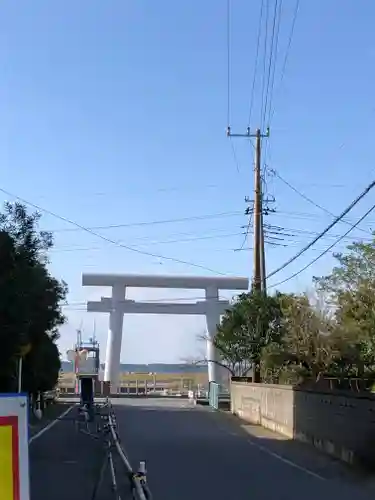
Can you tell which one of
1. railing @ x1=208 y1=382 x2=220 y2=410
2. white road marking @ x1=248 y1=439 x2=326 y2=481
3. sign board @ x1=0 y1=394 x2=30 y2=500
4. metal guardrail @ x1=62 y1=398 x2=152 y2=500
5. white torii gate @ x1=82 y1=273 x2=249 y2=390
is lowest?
railing @ x1=208 y1=382 x2=220 y2=410

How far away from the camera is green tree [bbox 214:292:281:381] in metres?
37.4

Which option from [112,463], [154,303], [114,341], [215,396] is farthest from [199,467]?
[114,341]

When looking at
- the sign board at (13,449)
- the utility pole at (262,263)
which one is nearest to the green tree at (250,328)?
the utility pole at (262,263)

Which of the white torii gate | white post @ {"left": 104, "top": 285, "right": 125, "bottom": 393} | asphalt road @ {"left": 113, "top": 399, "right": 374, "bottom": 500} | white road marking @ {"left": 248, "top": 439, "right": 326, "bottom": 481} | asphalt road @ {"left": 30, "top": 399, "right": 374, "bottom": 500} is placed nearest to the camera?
asphalt road @ {"left": 30, "top": 399, "right": 374, "bottom": 500}

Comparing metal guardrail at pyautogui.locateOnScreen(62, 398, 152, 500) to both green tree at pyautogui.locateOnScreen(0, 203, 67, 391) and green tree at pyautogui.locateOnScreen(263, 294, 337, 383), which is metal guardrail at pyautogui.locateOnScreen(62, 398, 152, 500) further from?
green tree at pyautogui.locateOnScreen(263, 294, 337, 383)

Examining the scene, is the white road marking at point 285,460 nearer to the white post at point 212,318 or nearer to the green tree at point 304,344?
the green tree at point 304,344

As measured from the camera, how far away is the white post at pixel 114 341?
65.8 m

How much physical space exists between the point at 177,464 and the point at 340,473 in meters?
3.41

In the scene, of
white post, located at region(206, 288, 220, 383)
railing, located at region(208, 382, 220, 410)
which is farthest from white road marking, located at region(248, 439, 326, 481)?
white post, located at region(206, 288, 220, 383)

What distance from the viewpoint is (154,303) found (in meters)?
67.4

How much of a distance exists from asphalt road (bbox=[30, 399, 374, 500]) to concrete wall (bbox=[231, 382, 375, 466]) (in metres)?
0.50

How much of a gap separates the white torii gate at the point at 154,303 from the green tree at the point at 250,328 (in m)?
20.4

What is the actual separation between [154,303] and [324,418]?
47.4 meters

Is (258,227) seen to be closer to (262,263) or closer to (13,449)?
(262,263)
